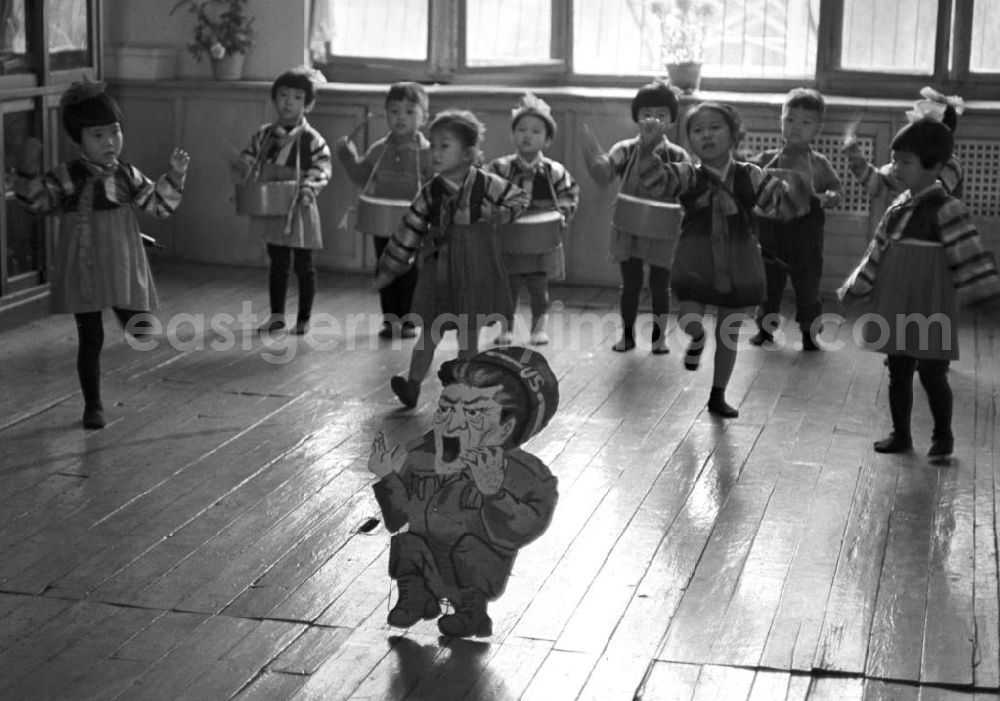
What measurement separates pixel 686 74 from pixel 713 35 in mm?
329

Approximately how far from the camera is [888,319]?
489 cm

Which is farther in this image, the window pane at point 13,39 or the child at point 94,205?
the window pane at point 13,39

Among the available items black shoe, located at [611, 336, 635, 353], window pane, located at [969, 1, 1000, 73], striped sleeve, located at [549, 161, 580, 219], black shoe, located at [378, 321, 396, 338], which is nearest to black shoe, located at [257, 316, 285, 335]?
black shoe, located at [378, 321, 396, 338]

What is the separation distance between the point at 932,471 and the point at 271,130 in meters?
3.22

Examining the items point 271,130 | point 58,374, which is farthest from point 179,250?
point 58,374

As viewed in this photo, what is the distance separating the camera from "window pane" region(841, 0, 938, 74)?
25.3 ft

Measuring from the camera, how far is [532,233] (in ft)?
19.1

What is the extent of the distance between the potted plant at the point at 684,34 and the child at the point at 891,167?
165 centimetres

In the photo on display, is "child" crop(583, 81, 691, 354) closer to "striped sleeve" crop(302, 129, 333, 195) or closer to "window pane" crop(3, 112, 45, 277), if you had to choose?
"striped sleeve" crop(302, 129, 333, 195)

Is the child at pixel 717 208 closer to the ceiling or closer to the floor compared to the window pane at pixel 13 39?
closer to the floor

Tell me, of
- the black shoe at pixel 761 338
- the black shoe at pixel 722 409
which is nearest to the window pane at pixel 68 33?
the black shoe at pixel 761 338

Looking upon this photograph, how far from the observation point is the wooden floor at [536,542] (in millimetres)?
3314

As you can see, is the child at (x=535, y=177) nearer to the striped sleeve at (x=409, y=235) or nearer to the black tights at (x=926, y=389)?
the striped sleeve at (x=409, y=235)

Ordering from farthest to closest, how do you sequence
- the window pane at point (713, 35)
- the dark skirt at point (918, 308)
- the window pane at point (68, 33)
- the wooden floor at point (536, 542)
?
1. the window pane at point (713, 35)
2. the window pane at point (68, 33)
3. the dark skirt at point (918, 308)
4. the wooden floor at point (536, 542)
